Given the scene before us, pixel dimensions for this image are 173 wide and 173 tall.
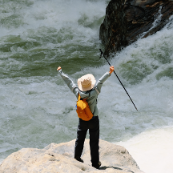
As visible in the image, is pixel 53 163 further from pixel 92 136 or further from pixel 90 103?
pixel 90 103

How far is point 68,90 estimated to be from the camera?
695 cm

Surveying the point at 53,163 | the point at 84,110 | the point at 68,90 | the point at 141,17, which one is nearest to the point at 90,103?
the point at 84,110

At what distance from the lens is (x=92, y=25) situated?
11258mm

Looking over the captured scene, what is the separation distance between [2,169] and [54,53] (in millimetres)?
6800

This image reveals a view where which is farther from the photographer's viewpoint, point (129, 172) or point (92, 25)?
point (92, 25)

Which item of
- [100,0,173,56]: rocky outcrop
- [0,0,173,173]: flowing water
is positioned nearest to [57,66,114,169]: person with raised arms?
[0,0,173,173]: flowing water

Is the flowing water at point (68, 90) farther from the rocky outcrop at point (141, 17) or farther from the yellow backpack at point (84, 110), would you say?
the yellow backpack at point (84, 110)

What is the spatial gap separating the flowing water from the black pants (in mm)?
1275

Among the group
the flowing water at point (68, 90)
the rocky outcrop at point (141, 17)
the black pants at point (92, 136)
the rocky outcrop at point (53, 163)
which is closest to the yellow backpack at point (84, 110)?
the black pants at point (92, 136)

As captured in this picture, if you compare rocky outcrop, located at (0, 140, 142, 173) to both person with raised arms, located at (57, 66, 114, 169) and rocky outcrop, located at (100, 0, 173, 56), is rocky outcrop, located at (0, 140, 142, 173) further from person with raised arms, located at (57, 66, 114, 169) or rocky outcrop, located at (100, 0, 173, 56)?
rocky outcrop, located at (100, 0, 173, 56)

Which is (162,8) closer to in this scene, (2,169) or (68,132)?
(68,132)

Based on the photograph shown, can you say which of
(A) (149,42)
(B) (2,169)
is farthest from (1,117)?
(A) (149,42)

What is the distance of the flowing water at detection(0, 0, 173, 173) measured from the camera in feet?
16.8

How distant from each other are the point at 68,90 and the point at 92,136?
152 inches
